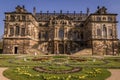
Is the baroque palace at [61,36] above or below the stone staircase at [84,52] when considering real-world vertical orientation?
above

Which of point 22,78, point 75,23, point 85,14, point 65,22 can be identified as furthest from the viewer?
point 85,14

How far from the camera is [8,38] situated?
5078 centimetres

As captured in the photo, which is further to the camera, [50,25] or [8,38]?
[50,25]

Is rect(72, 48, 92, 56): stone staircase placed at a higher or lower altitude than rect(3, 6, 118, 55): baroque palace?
lower

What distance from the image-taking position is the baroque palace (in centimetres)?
5081

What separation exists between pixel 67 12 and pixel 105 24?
20925mm

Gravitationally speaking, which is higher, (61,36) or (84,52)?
(61,36)

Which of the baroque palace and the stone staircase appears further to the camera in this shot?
the baroque palace

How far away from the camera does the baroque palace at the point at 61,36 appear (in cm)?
5081

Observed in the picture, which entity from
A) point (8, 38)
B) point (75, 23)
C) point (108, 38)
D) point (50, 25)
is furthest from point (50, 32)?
point (108, 38)

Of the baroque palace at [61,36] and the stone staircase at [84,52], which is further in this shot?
the baroque palace at [61,36]

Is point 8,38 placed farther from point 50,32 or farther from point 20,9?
point 50,32

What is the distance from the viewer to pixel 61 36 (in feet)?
188

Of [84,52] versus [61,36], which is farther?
[61,36]
